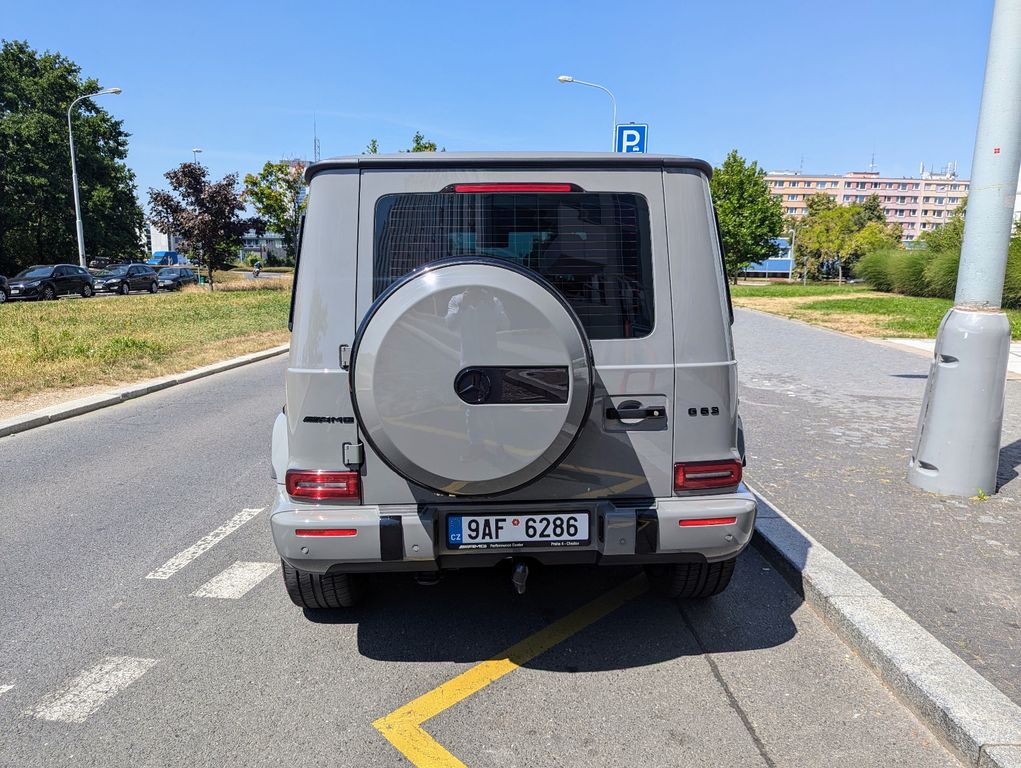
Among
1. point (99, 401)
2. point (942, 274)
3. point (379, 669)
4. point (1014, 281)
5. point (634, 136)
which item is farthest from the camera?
point (942, 274)

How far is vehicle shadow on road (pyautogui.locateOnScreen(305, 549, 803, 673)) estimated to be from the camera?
3.25 m

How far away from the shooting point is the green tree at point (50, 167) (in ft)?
A: 134

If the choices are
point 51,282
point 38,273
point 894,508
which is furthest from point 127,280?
point 894,508

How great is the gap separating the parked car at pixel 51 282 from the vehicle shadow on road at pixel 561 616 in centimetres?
3183

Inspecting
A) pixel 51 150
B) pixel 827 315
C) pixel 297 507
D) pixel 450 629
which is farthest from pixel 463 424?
pixel 51 150

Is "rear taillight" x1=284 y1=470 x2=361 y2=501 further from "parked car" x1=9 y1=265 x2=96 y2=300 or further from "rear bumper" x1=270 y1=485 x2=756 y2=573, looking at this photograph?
"parked car" x1=9 y1=265 x2=96 y2=300

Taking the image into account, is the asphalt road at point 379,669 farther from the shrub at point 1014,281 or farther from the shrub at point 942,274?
the shrub at point 942,274

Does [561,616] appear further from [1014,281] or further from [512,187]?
[1014,281]

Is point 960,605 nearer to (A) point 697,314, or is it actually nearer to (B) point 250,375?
(A) point 697,314

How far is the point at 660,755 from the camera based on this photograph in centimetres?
254

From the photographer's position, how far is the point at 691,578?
352 centimetres

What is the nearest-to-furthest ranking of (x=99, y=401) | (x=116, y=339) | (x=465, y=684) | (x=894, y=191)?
(x=465, y=684)
(x=99, y=401)
(x=116, y=339)
(x=894, y=191)

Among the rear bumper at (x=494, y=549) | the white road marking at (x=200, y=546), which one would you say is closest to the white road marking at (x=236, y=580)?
the white road marking at (x=200, y=546)

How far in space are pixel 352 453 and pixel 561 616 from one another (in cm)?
145
